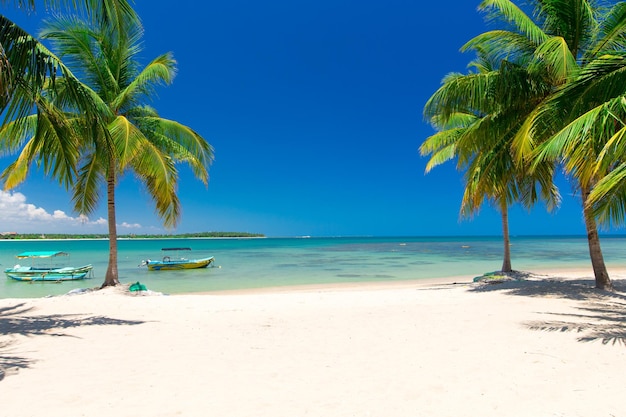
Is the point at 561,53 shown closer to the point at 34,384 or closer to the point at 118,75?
the point at 34,384

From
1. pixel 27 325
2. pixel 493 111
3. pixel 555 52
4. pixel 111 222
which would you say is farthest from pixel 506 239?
pixel 27 325

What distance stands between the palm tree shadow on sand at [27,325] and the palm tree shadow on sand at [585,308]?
6519mm

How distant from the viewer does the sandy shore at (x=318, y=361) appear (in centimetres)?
311

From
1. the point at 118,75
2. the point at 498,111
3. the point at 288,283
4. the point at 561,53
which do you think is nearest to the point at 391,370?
the point at 561,53

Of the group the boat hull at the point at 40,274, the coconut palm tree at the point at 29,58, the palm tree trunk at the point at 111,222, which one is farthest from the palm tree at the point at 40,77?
the boat hull at the point at 40,274

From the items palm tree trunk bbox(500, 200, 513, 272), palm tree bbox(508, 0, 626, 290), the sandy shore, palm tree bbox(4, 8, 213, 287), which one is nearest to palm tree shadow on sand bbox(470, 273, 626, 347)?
the sandy shore

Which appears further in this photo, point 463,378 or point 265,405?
point 463,378

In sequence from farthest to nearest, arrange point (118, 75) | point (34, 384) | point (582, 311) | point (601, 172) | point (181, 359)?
point (118, 75) < point (582, 311) < point (601, 172) < point (181, 359) < point (34, 384)

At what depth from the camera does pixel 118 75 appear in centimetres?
1103

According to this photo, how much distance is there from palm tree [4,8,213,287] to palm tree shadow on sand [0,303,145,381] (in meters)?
4.03

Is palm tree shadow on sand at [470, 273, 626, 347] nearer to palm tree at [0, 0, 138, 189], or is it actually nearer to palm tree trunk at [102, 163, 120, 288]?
palm tree at [0, 0, 138, 189]

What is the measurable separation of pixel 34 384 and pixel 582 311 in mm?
8074

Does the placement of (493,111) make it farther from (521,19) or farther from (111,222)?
(111,222)

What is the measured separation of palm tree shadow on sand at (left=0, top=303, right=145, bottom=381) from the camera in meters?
4.20
